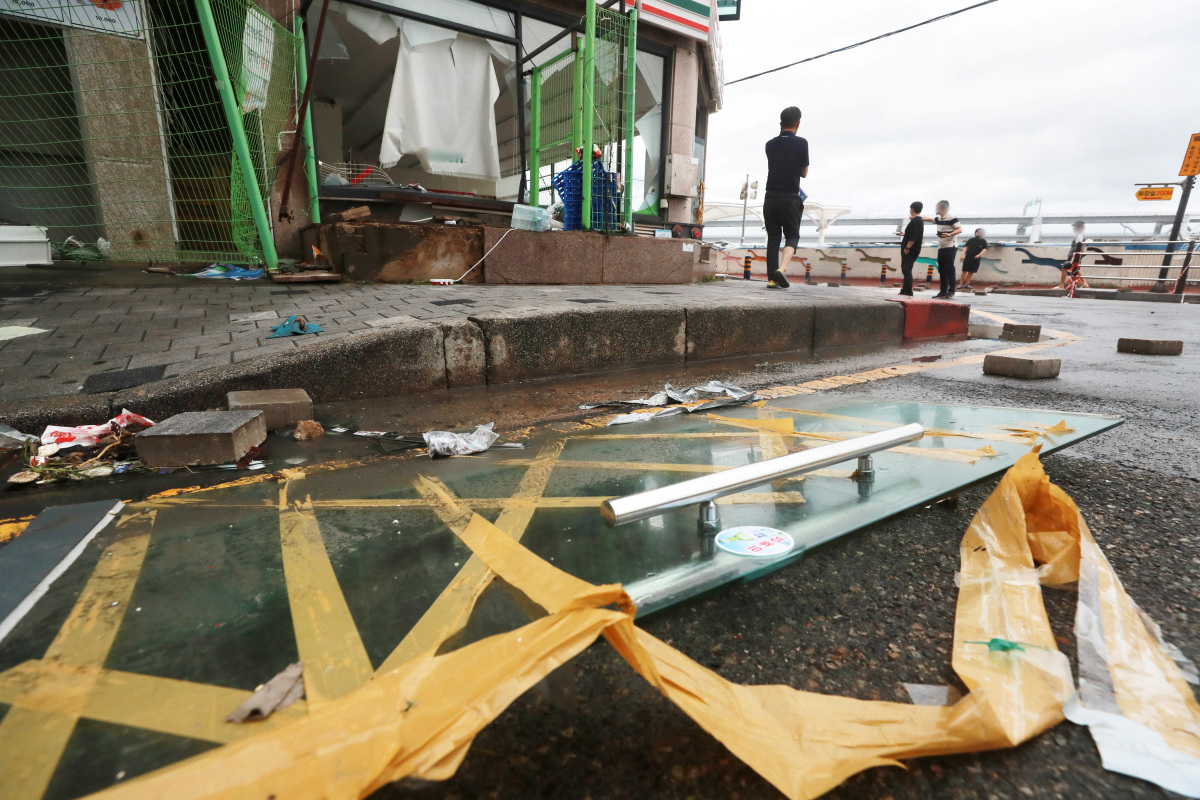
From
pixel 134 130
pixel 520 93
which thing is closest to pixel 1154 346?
pixel 520 93

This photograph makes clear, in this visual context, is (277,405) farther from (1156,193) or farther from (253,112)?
(1156,193)

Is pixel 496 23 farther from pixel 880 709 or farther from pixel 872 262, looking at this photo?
pixel 872 262

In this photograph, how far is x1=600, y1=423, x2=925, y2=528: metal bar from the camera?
107 centimetres

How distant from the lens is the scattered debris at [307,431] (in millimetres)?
2248

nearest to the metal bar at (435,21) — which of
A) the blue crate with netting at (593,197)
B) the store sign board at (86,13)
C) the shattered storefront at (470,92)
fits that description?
the shattered storefront at (470,92)

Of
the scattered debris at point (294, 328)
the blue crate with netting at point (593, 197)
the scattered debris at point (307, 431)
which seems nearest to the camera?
the scattered debris at point (307, 431)

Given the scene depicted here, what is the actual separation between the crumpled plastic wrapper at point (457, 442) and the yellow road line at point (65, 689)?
0.93 meters

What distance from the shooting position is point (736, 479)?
1.26 m

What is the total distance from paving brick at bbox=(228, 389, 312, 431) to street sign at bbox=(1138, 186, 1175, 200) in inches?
844

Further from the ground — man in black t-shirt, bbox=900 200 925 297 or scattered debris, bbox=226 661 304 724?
man in black t-shirt, bbox=900 200 925 297

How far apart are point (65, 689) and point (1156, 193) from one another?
74.5ft

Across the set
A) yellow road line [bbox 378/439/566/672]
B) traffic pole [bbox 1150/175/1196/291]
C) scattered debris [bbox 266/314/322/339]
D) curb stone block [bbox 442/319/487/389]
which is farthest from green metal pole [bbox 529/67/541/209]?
traffic pole [bbox 1150/175/1196/291]

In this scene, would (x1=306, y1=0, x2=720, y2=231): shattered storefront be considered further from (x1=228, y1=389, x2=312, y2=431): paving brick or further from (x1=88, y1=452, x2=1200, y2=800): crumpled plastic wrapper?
(x1=88, y1=452, x2=1200, y2=800): crumpled plastic wrapper

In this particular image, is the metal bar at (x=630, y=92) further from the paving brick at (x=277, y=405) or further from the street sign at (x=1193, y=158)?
the street sign at (x=1193, y=158)
